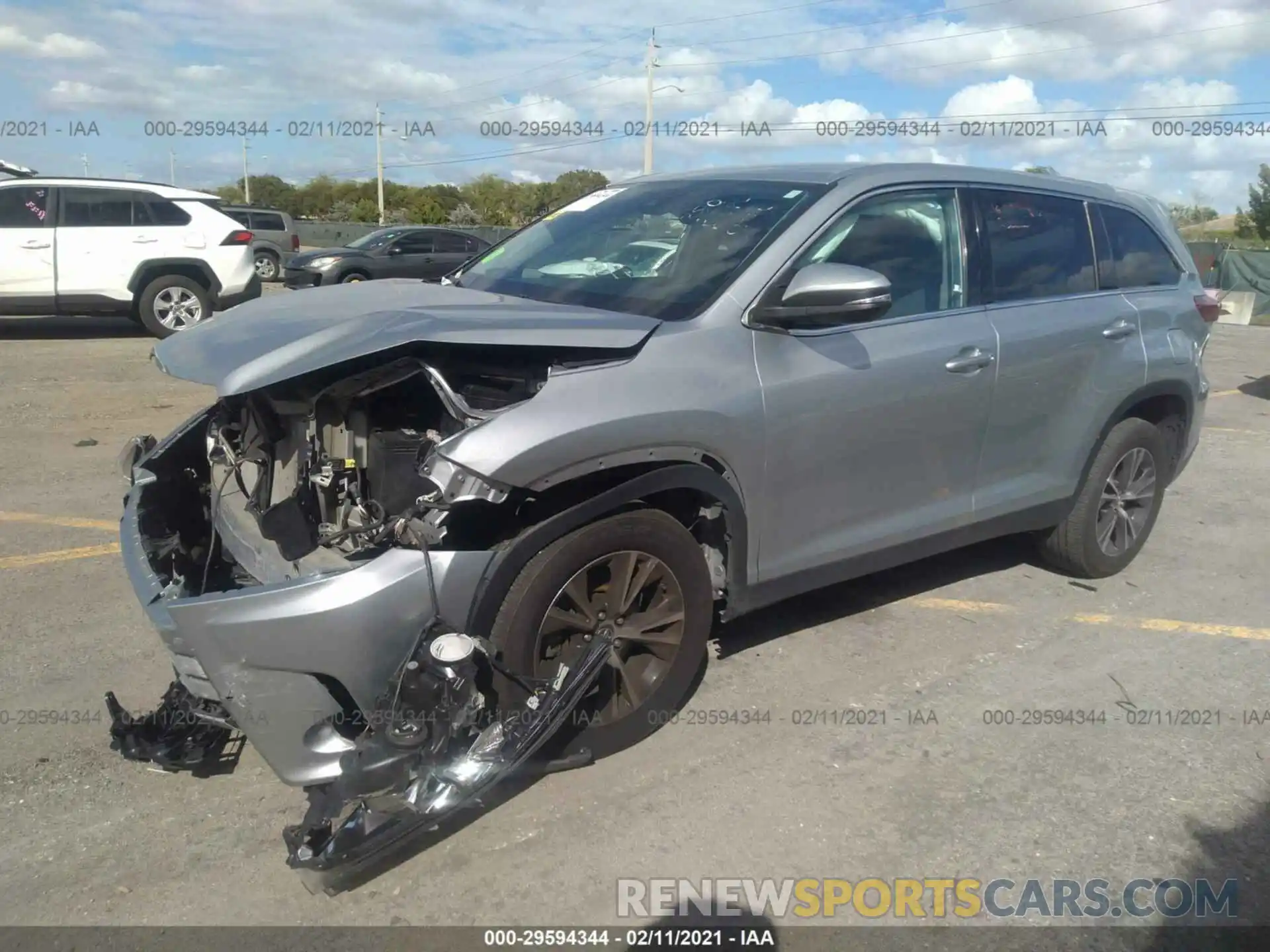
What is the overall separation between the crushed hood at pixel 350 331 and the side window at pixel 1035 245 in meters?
1.81

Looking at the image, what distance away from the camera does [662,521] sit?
3295 mm

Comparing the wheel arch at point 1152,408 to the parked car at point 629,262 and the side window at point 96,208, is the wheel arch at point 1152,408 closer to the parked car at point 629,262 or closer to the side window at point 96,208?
the parked car at point 629,262

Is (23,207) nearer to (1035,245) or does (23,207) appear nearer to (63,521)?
(63,521)

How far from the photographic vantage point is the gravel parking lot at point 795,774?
9.49 ft

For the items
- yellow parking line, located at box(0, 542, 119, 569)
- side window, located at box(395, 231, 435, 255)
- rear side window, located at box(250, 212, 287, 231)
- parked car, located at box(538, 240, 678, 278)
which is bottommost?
yellow parking line, located at box(0, 542, 119, 569)

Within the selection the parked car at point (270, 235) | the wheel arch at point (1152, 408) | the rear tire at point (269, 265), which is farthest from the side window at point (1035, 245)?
the rear tire at point (269, 265)

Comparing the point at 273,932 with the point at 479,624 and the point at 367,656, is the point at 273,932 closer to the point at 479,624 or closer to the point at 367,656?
the point at 367,656

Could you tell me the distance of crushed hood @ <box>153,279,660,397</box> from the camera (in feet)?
9.27

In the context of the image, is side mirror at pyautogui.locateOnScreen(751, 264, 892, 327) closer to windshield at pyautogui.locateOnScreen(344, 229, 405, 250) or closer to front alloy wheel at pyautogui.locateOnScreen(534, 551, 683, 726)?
front alloy wheel at pyautogui.locateOnScreen(534, 551, 683, 726)

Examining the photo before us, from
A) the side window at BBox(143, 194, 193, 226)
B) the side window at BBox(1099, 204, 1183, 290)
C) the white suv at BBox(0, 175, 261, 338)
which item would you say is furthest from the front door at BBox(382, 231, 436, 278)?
the side window at BBox(1099, 204, 1183, 290)

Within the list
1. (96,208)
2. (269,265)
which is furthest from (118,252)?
(269,265)

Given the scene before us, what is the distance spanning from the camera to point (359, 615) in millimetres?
2758

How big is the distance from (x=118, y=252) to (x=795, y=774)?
1118cm

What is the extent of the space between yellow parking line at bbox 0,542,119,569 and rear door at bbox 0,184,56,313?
7.90 m
